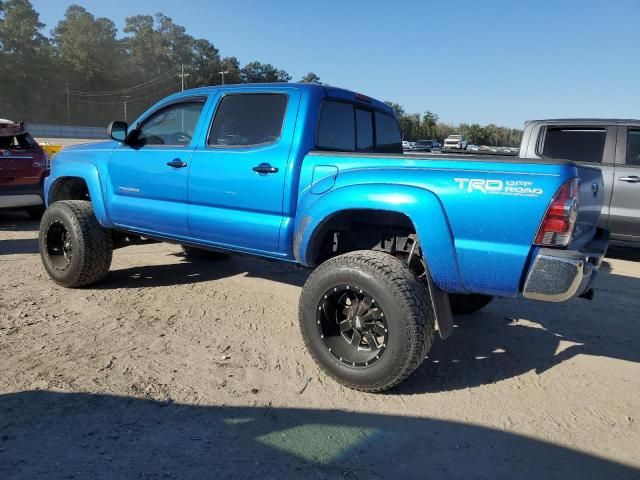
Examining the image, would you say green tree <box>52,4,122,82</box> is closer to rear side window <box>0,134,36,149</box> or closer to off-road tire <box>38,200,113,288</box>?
rear side window <box>0,134,36,149</box>

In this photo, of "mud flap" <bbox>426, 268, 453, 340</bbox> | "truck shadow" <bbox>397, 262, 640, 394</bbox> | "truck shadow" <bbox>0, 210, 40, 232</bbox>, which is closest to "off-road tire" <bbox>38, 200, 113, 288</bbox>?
"truck shadow" <bbox>397, 262, 640, 394</bbox>

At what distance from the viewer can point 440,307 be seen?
310 centimetres

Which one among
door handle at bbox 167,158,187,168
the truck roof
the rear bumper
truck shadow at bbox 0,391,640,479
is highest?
the truck roof

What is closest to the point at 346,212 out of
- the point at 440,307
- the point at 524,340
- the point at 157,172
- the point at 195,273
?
the point at 440,307

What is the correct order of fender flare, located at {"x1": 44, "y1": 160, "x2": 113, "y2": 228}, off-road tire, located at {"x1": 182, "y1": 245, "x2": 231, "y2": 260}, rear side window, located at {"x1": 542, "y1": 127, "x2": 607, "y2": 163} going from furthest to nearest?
rear side window, located at {"x1": 542, "y1": 127, "x2": 607, "y2": 163}
off-road tire, located at {"x1": 182, "y1": 245, "x2": 231, "y2": 260}
fender flare, located at {"x1": 44, "y1": 160, "x2": 113, "y2": 228}

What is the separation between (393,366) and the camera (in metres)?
2.99

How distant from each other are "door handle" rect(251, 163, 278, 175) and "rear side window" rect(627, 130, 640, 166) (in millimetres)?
5379

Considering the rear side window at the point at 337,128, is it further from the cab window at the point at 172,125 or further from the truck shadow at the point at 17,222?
the truck shadow at the point at 17,222

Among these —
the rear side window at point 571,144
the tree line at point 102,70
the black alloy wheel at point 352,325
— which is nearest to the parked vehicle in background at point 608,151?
the rear side window at point 571,144

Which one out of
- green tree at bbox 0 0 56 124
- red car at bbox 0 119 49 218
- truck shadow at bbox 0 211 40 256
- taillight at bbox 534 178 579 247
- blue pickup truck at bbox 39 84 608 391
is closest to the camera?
taillight at bbox 534 178 579 247

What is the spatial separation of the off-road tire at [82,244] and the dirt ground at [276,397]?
0.57 ft

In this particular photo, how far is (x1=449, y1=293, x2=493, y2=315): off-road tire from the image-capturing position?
14.7 feet

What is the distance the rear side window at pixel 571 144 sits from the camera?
6.82m

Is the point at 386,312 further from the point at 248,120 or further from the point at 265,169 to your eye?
the point at 248,120
